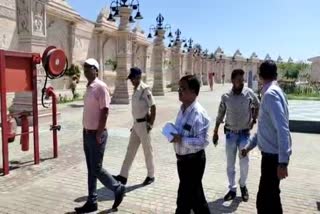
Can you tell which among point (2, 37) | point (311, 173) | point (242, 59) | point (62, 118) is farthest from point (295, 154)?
point (242, 59)

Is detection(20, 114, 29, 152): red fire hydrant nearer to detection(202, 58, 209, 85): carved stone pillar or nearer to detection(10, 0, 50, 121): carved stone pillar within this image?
detection(10, 0, 50, 121): carved stone pillar

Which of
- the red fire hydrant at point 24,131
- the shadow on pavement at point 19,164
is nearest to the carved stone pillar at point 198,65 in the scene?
the red fire hydrant at point 24,131

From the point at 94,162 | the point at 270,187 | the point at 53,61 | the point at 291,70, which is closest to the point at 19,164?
the point at 53,61

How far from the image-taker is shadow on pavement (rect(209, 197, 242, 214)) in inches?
197

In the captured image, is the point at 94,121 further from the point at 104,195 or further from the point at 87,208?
the point at 104,195

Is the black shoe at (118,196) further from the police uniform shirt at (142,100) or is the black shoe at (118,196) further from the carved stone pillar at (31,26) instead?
the carved stone pillar at (31,26)

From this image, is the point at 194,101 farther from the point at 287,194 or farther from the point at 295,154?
the point at 295,154

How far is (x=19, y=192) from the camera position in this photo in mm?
5668

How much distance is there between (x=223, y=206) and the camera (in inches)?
203

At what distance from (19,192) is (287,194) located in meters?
3.84

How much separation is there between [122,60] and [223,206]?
1587 centimetres

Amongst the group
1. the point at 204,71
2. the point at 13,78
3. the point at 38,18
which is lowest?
the point at 13,78

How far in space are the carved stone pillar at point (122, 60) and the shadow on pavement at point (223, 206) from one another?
49.3 feet

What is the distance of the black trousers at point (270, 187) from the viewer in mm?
3949
